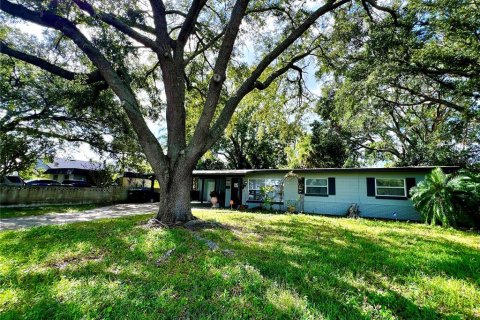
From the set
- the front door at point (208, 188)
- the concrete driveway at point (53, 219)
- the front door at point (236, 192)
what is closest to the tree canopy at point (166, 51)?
the concrete driveway at point (53, 219)

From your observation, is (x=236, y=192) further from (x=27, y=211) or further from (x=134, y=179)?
(x=134, y=179)

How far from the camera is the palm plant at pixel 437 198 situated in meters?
9.19

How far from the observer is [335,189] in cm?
1335

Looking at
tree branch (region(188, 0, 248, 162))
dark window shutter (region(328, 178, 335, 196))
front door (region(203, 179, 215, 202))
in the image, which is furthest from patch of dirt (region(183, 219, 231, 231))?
front door (region(203, 179, 215, 202))

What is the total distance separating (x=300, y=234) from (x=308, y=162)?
1737 cm

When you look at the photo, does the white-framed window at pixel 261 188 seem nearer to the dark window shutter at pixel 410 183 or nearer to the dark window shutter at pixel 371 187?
the dark window shutter at pixel 371 187

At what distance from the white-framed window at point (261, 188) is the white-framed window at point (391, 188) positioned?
5463 mm

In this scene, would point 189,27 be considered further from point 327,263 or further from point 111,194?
point 111,194

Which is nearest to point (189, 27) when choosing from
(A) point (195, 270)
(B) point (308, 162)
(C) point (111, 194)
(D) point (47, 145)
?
(A) point (195, 270)

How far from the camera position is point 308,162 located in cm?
2322

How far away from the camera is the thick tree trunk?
6711mm

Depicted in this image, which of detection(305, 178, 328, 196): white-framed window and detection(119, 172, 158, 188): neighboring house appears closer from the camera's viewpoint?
detection(305, 178, 328, 196): white-framed window

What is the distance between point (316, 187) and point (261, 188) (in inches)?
133

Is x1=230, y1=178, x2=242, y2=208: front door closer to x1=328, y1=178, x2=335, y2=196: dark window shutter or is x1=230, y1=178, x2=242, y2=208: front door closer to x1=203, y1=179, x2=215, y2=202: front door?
x1=203, y1=179, x2=215, y2=202: front door
